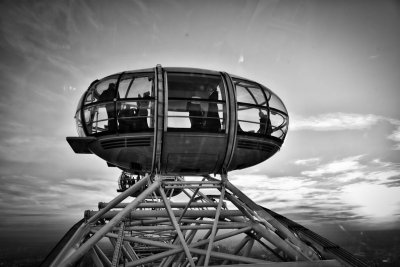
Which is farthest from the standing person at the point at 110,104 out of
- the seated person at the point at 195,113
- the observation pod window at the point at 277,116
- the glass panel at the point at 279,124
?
the glass panel at the point at 279,124

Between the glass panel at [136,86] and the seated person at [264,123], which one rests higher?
the glass panel at [136,86]

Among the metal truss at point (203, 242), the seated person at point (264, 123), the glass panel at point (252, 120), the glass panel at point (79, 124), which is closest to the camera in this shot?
the metal truss at point (203, 242)

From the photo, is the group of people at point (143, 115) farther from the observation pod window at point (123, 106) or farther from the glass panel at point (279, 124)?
the glass panel at point (279, 124)

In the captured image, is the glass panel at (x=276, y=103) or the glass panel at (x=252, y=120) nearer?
the glass panel at (x=252, y=120)

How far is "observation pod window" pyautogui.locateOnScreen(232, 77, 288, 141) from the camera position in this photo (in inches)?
326

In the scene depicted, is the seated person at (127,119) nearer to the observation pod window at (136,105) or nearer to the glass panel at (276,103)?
the observation pod window at (136,105)

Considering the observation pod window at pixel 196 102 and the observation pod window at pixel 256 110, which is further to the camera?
the observation pod window at pixel 256 110

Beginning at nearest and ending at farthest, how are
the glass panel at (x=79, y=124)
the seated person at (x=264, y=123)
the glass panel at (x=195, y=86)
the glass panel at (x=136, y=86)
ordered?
the glass panel at (x=136, y=86) < the glass panel at (x=195, y=86) < the seated person at (x=264, y=123) < the glass panel at (x=79, y=124)

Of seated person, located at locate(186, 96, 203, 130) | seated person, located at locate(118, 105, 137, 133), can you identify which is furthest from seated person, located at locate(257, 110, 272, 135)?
seated person, located at locate(118, 105, 137, 133)

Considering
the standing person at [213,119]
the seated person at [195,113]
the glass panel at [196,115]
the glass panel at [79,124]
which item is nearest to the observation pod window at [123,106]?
the glass panel at [79,124]

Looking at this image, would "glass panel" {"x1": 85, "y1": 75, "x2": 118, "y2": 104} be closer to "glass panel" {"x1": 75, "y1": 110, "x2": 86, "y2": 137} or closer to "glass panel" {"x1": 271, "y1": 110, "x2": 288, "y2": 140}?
"glass panel" {"x1": 75, "y1": 110, "x2": 86, "y2": 137}

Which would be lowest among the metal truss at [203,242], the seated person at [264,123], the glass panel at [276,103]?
the metal truss at [203,242]

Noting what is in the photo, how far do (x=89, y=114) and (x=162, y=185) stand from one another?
3123 millimetres

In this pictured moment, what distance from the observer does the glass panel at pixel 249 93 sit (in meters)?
8.36
